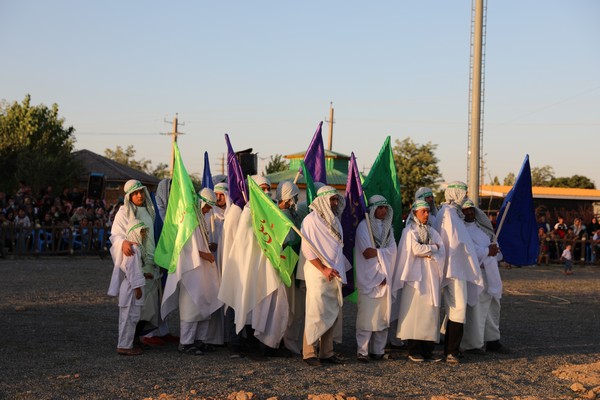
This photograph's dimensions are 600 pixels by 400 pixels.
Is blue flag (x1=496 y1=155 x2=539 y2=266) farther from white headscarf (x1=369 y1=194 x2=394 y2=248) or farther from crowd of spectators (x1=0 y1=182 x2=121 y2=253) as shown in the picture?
crowd of spectators (x1=0 y1=182 x2=121 y2=253)

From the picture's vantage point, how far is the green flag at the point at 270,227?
28.1ft

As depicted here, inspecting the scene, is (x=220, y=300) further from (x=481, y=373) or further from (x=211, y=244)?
(x=481, y=373)

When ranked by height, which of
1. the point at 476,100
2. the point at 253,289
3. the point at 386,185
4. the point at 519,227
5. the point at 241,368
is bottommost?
the point at 241,368

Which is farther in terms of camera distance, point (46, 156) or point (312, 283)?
point (46, 156)

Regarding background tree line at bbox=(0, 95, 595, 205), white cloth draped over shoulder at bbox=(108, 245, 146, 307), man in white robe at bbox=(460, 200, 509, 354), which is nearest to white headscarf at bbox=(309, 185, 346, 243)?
man in white robe at bbox=(460, 200, 509, 354)

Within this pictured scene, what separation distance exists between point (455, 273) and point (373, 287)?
36.8 inches

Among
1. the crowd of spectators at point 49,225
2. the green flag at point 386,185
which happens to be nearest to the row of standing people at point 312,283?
the green flag at point 386,185

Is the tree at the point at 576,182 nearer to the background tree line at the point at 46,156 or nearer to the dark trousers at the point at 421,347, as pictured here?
the background tree line at the point at 46,156

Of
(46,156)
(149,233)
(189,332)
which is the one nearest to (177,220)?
(149,233)

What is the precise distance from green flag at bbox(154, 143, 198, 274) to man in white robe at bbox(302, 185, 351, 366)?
135 centimetres

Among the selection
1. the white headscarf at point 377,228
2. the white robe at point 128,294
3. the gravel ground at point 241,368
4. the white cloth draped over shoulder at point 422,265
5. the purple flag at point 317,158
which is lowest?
the gravel ground at point 241,368

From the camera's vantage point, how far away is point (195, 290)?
8867 mm

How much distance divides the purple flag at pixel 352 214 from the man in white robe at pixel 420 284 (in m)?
0.55

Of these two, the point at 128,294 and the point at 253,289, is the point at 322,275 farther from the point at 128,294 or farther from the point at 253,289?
the point at 128,294
